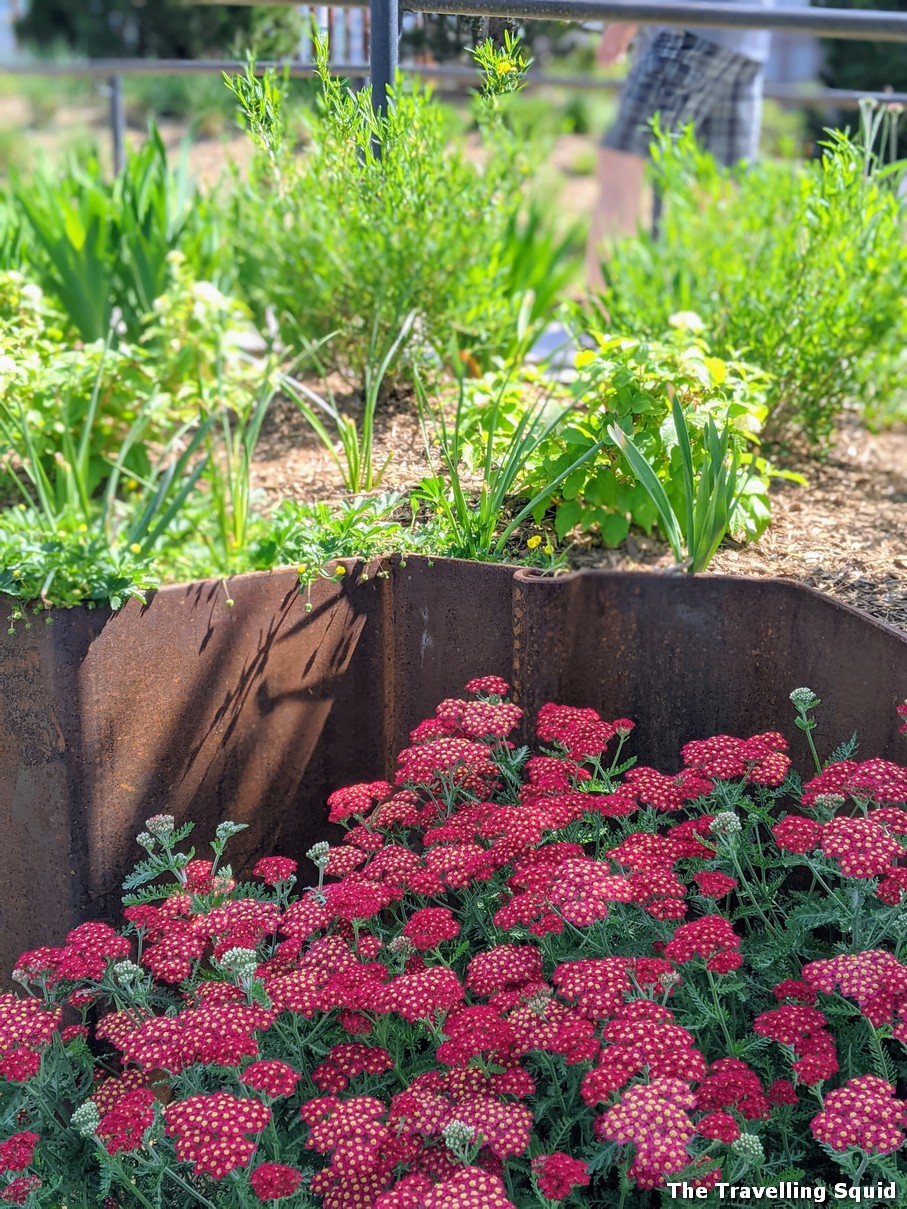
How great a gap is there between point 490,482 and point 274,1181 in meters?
1.34

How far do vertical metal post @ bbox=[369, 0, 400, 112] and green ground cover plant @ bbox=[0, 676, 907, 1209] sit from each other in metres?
1.28

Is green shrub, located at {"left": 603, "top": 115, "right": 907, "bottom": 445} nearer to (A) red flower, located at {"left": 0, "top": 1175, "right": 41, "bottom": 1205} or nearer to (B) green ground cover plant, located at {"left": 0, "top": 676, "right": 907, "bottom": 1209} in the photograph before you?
(B) green ground cover plant, located at {"left": 0, "top": 676, "right": 907, "bottom": 1209}

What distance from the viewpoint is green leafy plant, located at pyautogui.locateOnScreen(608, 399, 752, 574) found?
2207mm

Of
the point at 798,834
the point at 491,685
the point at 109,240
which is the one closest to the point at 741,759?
the point at 798,834

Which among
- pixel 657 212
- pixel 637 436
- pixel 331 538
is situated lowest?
pixel 331 538

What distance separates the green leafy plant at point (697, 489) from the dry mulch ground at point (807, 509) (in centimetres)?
15

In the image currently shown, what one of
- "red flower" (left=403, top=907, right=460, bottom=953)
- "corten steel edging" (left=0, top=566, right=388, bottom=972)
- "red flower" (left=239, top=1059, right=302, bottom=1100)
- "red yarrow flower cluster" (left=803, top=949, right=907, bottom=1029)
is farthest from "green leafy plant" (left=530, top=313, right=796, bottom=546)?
"red flower" (left=239, top=1059, right=302, bottom=1100)

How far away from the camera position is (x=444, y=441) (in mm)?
2393

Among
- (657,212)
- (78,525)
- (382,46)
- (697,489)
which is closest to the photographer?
(697,489)

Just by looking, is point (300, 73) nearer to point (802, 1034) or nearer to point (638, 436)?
point (638, 436)

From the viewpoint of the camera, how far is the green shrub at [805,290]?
9.73ft

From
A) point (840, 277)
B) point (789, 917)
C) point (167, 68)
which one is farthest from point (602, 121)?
point (789, 917)

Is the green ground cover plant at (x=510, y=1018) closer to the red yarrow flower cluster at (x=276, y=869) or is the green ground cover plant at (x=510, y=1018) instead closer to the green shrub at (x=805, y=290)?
the red yarrow flower cluster at (x=276, y=869)

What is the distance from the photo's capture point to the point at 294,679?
2309 millimetres
